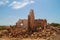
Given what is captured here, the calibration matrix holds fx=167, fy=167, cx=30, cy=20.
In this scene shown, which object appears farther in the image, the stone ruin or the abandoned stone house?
the abandoned stone house

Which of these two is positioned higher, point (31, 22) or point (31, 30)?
point (31, 22)

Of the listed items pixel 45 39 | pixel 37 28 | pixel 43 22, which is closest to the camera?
pixel 45 39

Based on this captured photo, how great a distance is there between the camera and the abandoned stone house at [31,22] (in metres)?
34.0

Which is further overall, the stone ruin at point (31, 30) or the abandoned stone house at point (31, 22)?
the abandoned stone house at point (31, 22)

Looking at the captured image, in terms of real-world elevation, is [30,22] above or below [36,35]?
above

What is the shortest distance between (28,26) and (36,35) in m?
5.37

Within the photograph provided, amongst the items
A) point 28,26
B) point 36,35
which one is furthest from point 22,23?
point 36,35

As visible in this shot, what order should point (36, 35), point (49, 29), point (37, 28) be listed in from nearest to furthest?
point (36, 35), point (49, 29), point (37, 28)

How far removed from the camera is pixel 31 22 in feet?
112

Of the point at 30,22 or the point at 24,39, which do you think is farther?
the point at 30,22

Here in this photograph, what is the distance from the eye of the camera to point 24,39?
28.2 m

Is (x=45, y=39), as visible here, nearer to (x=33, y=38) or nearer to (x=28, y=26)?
(x=33, y=38)

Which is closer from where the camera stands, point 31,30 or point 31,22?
point 31,30

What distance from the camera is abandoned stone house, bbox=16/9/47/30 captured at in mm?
34000
